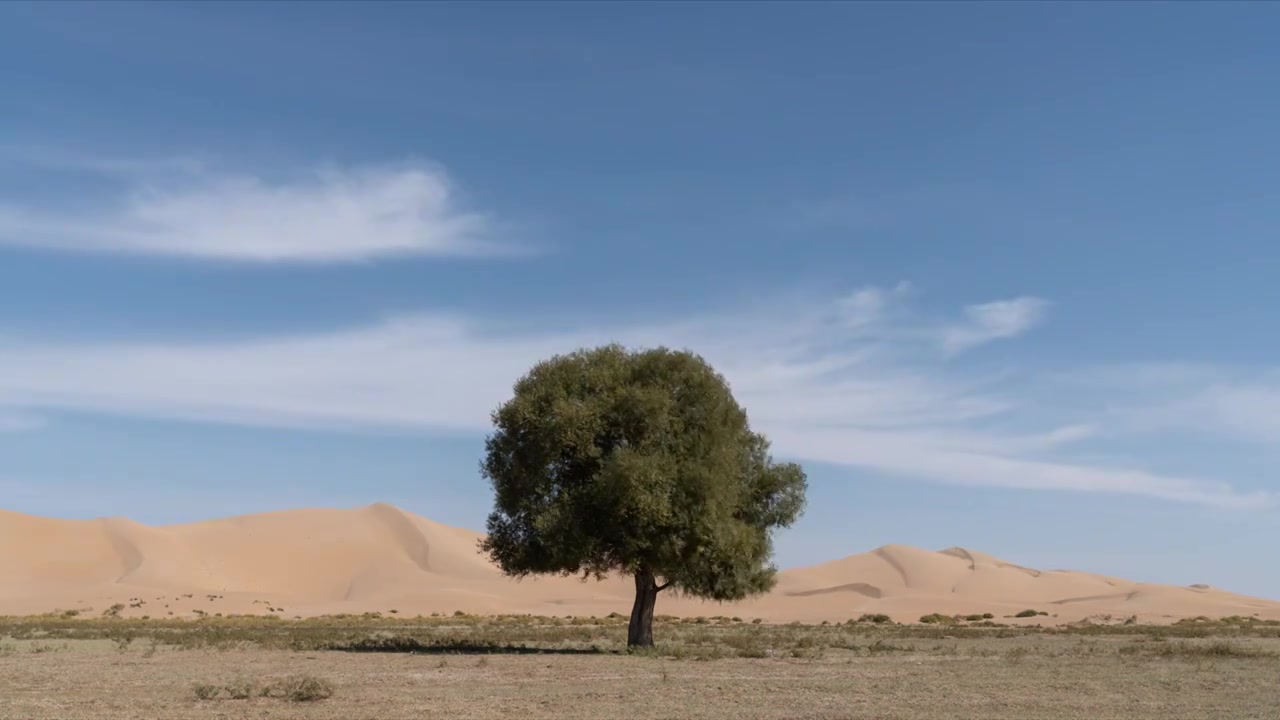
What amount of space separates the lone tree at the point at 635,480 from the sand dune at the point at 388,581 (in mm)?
39263

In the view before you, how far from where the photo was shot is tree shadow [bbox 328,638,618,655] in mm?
34188

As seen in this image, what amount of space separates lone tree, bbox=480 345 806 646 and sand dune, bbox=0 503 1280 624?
39.3 m

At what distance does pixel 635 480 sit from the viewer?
3269 cm

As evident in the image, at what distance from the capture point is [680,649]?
34.3 metres

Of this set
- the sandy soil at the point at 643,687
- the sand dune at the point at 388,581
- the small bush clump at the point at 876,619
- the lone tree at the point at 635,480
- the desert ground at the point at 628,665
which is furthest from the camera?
the sand dune at the point at 388,581

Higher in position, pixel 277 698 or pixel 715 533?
pixel 715 533

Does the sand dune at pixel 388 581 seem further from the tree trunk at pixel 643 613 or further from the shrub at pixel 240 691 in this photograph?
the shrub at pixel 240 691

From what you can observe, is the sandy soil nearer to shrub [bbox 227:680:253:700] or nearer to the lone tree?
shrub [bbox 227:680:253:700]

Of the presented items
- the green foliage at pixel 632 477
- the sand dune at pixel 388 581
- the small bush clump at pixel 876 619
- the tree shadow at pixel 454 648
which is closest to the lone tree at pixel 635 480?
the green foliage at pixel 632 477

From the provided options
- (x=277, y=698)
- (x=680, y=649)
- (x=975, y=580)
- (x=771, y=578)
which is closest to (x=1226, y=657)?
(x=771, y=578)

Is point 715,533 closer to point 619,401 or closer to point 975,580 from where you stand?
point 619,401

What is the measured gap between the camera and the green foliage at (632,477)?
33688mm

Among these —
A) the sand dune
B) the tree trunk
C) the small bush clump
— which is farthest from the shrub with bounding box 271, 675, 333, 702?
the sand dune

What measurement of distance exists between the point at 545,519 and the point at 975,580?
95904 mm
